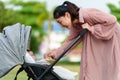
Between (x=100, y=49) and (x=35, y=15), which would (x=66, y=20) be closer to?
(x=100, y=49)

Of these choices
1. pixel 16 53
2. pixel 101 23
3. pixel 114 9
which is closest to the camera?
pixel 16 53

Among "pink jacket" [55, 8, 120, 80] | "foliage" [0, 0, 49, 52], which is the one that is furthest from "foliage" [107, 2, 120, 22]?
"pink jacket" [55, 8, 120, 80]

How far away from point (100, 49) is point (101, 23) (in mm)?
298

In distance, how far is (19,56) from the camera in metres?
6.83

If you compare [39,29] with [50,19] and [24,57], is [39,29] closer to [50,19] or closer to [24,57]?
[50,19]

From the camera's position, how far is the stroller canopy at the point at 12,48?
675 centimetres

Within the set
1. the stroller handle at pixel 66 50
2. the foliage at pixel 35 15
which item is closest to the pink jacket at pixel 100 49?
the stroller handle at pixel 66 50

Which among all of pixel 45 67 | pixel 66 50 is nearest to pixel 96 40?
pixel 66 50

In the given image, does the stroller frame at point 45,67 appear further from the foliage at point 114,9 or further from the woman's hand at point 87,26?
the foliage at point 114,9

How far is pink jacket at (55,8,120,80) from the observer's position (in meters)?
6.94

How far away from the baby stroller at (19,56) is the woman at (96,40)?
158mm

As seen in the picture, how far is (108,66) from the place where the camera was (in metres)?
7.04

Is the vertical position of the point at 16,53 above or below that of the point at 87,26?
below

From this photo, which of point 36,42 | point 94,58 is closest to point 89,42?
point 94,58
